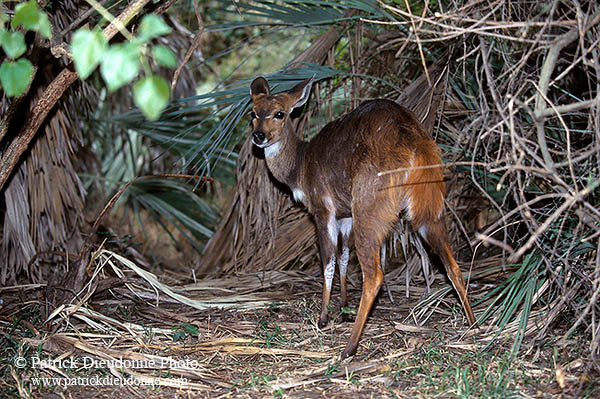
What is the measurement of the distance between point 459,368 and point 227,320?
1.76m

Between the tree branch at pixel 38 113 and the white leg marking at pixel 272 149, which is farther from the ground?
the tree branch at pixel 38 113

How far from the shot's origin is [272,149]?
4.83 m

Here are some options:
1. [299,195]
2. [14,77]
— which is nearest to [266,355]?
[299,195]

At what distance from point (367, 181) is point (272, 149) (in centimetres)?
124

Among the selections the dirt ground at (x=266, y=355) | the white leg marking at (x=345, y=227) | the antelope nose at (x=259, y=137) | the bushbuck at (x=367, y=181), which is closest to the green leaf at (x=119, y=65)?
the dirt ground at (x=266, y=355)

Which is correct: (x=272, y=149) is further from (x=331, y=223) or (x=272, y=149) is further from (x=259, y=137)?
(x=331, y=223)

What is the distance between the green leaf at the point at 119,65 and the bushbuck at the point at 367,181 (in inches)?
84.7

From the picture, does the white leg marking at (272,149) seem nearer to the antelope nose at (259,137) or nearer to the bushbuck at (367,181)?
the bushbuck at (367,181)

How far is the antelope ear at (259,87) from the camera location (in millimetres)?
4742

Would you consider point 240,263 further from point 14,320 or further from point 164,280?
point 14,320

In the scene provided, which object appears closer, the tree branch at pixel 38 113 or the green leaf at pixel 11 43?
the green leaf at pixel 11 43

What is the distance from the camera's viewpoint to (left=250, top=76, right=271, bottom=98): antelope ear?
15.6ft

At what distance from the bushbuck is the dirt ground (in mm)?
281

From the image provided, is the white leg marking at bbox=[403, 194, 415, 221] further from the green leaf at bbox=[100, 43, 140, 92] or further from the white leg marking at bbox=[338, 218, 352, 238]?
the green leaf at bbox=[100, 43, 140, 92]
